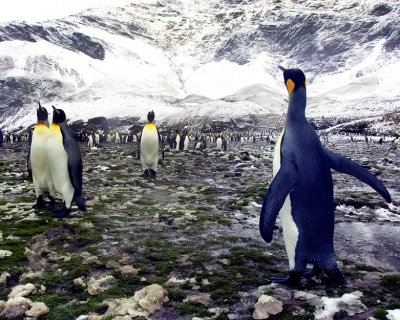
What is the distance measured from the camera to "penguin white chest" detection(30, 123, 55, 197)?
A: 786 cm

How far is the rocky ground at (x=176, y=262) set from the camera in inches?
151

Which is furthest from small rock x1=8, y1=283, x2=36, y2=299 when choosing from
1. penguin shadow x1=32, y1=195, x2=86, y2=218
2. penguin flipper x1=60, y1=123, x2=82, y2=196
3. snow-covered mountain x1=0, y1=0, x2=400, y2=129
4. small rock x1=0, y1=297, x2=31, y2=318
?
snow-covered mountain x1=0, y1=0, x2=400, y2=129

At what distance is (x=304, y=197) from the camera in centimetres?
447

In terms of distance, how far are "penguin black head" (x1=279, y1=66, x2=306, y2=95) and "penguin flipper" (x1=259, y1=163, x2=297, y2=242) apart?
0.97 m

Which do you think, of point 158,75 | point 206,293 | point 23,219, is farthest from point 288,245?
point 158,75

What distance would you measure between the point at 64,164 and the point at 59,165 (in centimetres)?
9

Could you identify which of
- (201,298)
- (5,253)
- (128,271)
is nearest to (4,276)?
(5,253)

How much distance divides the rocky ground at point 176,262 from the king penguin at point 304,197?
265mm

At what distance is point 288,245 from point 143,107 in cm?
10590

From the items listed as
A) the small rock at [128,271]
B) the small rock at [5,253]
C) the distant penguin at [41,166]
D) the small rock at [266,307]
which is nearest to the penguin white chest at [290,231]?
the small rock at [266,307]

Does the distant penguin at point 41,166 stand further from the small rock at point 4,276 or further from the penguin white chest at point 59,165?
the small rock at point 4,276

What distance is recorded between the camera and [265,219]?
4133 mm

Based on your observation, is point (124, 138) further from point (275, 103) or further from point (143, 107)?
point (275, 103)

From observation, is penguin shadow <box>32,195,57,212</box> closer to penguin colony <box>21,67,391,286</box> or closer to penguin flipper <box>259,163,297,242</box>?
penguin colony <box>21,67,391,286</box>
